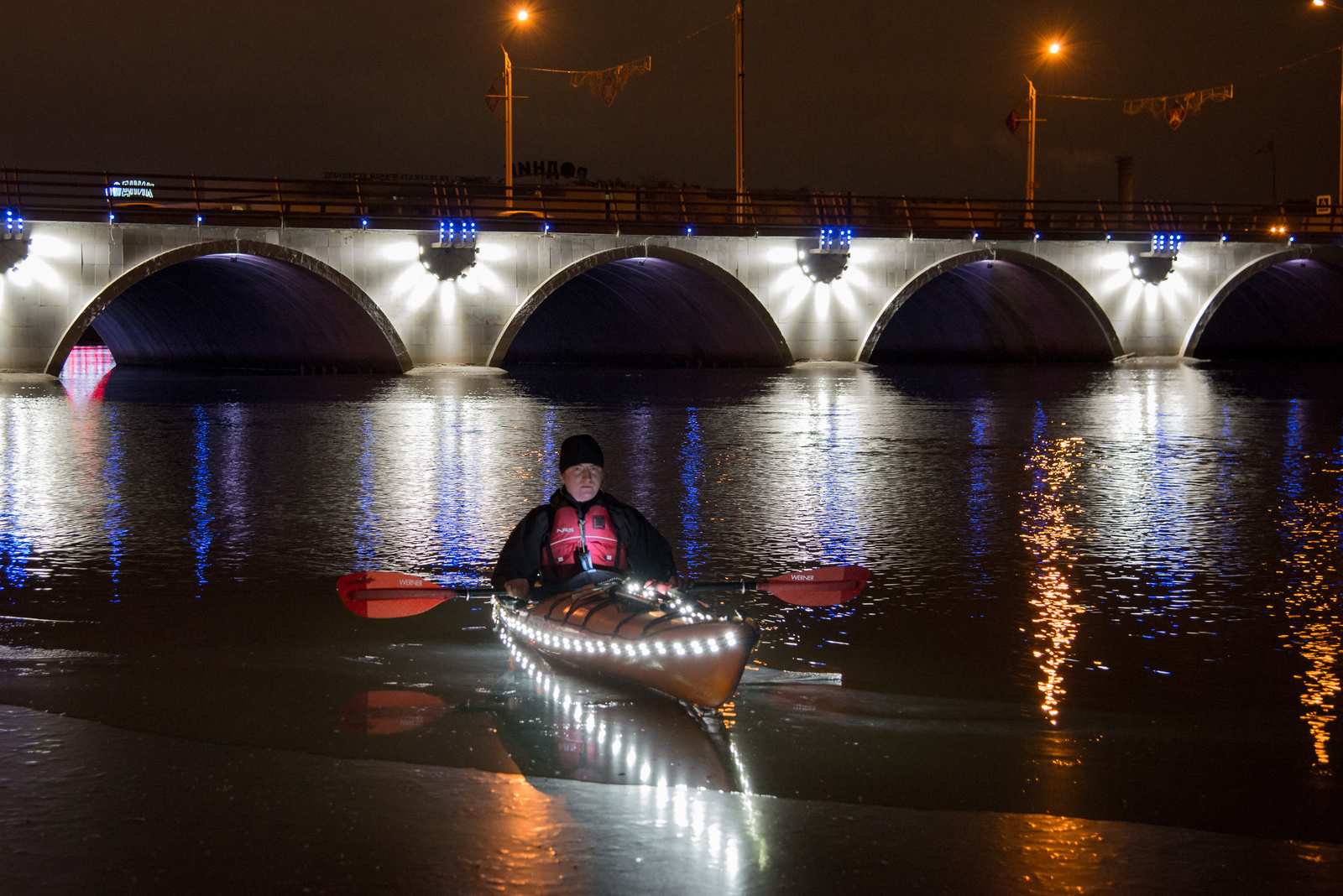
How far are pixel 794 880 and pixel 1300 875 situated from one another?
1.35 m

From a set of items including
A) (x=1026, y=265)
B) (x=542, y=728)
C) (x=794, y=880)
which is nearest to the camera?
(x=794, y=880)

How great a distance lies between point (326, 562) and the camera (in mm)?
8664

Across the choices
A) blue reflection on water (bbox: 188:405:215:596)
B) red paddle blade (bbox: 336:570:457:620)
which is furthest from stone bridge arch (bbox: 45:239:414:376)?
red paddle blade (bbox: 336:570:457:620)

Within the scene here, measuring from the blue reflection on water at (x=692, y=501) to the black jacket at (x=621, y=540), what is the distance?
65.5 inches

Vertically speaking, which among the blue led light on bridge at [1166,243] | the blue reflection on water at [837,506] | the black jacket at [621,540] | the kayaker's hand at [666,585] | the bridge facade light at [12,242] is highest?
the blue led light on bridge at [1166,243]

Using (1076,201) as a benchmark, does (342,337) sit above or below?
below

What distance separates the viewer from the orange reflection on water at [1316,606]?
552 centimetres

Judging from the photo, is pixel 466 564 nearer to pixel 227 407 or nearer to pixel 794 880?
pixel 794 880

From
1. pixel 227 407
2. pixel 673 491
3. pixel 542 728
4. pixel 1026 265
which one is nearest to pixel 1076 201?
pixel 1026 265

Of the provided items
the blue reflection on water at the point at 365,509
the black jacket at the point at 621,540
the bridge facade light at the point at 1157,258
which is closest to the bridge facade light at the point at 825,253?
the bridge facade light at the point at 1157,258

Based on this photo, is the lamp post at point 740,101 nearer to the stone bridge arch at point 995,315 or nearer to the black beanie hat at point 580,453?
the stone bridge arch at point 995,315

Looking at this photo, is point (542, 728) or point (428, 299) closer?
point (542, 728)

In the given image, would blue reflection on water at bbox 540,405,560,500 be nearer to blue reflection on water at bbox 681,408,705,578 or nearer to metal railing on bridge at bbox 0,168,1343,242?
blue reflection on water at bbox 681,408,705,578

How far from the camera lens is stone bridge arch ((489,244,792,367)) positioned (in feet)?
115
